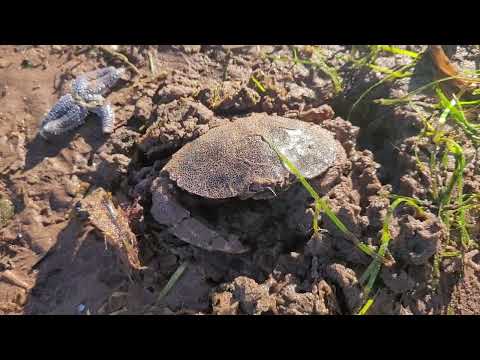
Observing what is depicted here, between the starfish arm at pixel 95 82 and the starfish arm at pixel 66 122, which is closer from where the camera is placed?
the starfish arm at pixel 66 122

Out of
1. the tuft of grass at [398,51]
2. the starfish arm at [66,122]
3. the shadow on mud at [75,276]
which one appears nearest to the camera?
the shadow on mud at [75,276]

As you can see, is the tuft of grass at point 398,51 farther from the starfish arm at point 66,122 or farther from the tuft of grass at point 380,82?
the starfish arm at point 66,122

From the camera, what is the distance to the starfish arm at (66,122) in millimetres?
3992

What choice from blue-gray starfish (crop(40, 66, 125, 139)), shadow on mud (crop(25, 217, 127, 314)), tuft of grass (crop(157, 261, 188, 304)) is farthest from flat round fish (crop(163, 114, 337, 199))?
blue-gray starfish (crop(40, 66, 125, 139))

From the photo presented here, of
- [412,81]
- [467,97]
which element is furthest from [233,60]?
[467,97]

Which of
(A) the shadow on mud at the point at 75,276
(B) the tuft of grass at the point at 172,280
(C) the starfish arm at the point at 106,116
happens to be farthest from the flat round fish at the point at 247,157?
(C) the starfish arm at the point at 106,116

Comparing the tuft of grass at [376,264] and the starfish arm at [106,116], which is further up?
the starfish arm at [106,116]

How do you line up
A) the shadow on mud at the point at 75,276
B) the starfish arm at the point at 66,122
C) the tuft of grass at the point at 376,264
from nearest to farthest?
the tuft of grass at the point at 376,264 < the shadow on mud at the point at 75,276 < the starfish arm at the point at 66,122

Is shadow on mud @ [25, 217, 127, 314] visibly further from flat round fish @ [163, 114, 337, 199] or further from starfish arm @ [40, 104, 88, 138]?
starfish arm @ [40, 104, 88, 138]

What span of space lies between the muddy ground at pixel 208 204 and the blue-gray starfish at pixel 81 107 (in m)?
0.10

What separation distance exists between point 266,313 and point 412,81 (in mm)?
2745

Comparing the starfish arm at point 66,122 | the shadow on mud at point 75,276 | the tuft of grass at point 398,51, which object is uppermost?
the tuft of grass at point 398,51

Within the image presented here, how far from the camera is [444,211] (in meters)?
3.27

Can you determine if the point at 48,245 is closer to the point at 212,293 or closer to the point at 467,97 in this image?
the point at 212,293
